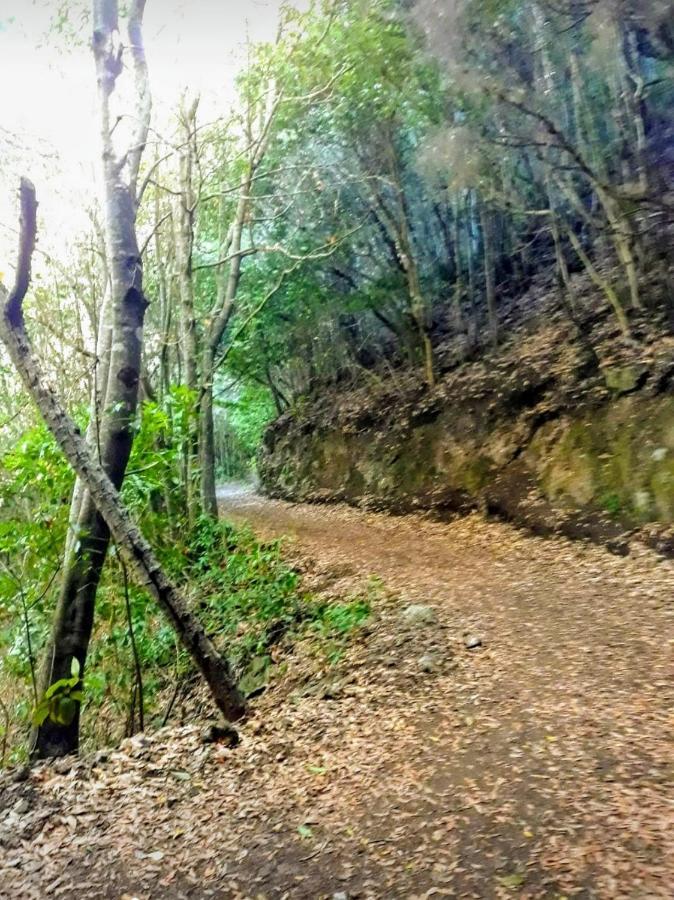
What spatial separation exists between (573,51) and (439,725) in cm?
1109

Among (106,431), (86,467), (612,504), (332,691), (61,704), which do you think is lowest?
(332,691)

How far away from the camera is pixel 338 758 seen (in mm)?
4723

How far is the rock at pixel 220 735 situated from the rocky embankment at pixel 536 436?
18.9ft

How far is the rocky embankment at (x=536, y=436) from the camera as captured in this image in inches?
376

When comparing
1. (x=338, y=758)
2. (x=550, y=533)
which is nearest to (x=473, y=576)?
(x=550, y=533)

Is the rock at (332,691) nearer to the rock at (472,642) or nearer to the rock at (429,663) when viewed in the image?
the rock at (429,663)

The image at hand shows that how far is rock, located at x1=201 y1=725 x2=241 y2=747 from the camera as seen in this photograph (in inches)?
209

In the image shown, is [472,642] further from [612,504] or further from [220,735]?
[612,504]

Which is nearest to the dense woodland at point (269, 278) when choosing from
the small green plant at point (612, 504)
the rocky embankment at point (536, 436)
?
the rocky embankment at point (536, 436)

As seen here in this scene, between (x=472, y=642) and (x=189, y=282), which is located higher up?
(x=189, y=282)

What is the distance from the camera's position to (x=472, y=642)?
6.33m

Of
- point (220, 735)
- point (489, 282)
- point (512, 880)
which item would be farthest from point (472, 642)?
point (489, 282)

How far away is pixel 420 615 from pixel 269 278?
12288 millimetres

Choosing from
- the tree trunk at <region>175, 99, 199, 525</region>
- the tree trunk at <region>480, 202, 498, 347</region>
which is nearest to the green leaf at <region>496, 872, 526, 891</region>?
the tree trunk at <region>175, 99, 199, 525</region>
